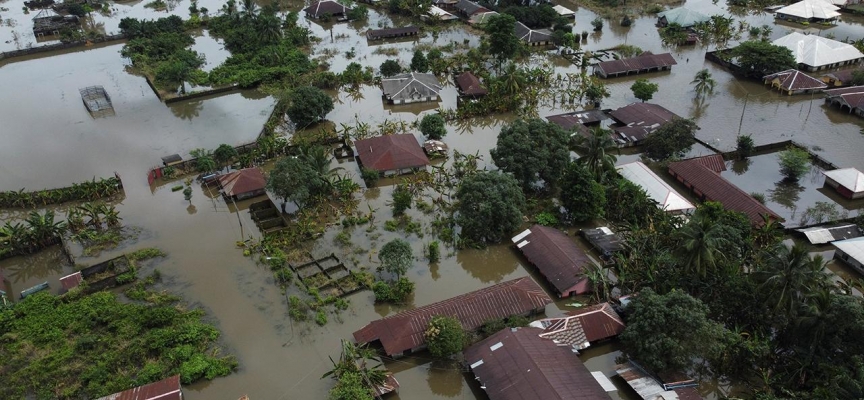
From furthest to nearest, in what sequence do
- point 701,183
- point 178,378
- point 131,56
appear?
1. point 131,56
2. point 701,183
3. point 178,378

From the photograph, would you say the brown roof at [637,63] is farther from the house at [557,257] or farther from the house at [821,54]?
the house at [557,257]

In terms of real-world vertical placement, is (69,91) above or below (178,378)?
above

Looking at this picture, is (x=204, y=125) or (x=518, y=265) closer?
(x=518, y=265)

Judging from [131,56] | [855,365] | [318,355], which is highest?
[131,56]

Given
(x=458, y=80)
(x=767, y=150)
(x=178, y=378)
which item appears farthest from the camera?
(x=458, y=80)

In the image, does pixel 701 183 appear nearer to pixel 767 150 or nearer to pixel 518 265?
pixel 767 150

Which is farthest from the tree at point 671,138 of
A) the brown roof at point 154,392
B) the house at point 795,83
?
the brown roof at point 154,392

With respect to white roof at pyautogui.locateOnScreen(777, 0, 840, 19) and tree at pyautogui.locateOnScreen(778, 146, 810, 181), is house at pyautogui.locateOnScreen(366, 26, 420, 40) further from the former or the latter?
white roof at pyautogui.locateOnScreen(777, 0, 840, 19)

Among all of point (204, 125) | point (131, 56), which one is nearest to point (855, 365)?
point (204, 125)
